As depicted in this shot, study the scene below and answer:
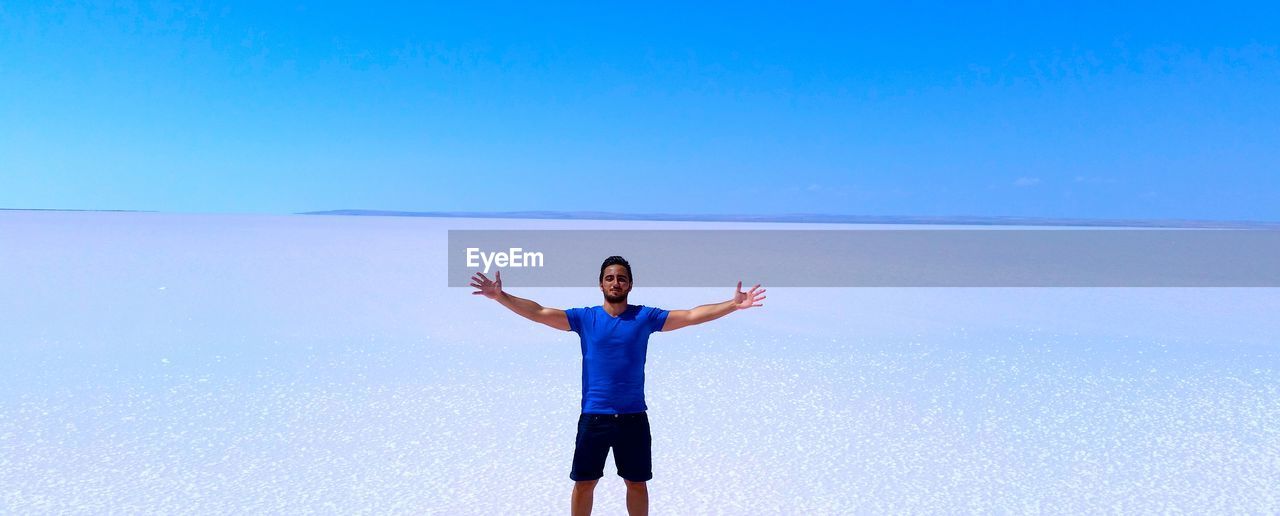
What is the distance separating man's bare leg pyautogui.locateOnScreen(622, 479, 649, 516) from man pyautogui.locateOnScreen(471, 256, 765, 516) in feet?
0.12

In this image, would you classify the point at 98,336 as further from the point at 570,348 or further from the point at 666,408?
the point at 666,408

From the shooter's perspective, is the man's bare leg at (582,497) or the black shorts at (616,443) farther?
the man's bare leg at (582,497)

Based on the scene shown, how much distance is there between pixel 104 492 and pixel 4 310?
6.49 metres

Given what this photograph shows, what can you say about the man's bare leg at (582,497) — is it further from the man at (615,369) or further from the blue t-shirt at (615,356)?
the blue t-shirt at (615,356)

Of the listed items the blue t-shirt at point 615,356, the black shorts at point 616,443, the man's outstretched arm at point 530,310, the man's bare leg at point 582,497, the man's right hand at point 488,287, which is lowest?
the man's bare leg at point 582,497

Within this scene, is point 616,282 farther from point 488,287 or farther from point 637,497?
point 637,497

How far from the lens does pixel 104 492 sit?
3.46 metres

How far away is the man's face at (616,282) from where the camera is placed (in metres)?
2.67

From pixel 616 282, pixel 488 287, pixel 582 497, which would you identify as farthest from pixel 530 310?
pixel 582 497

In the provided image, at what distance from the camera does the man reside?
2709mm

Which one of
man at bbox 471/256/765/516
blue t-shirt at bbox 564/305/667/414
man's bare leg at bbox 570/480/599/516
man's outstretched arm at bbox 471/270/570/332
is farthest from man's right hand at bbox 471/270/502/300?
man's bare leg at bbox 570/480/599/516

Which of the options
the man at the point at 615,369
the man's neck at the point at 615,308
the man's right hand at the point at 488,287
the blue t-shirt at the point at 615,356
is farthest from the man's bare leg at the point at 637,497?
the man's right hand at the point at 488,287

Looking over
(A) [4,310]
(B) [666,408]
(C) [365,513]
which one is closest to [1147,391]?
(B) [666,408]

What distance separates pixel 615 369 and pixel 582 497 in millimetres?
469
